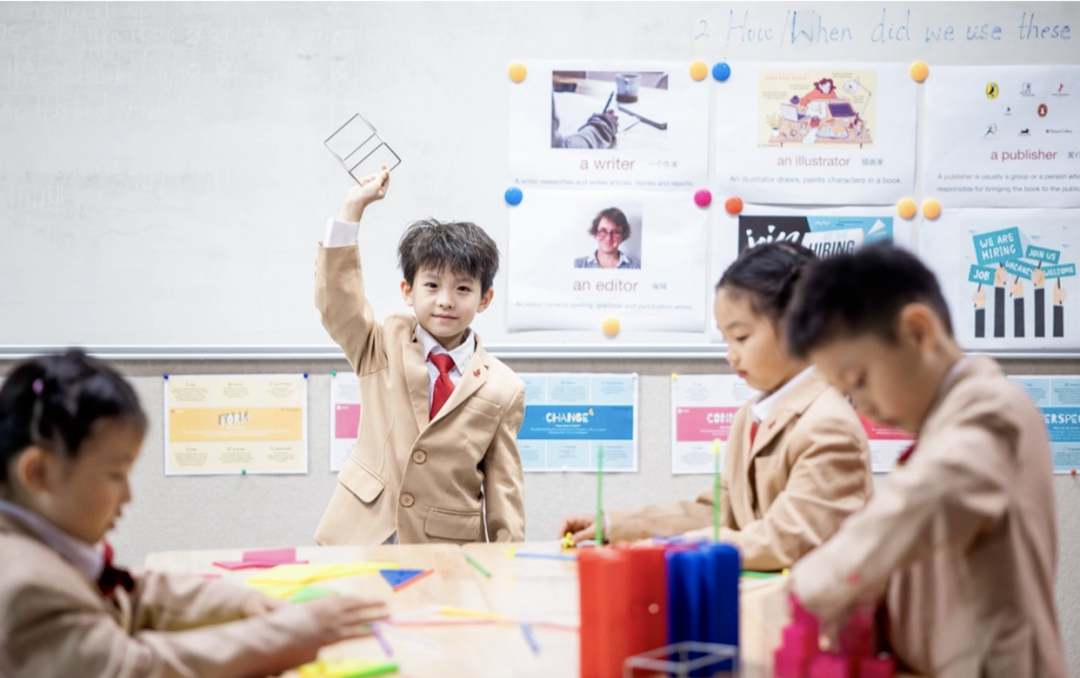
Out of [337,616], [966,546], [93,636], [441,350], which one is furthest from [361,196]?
[966,546]

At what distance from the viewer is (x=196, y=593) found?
1.22 m

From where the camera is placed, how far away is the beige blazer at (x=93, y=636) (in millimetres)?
961

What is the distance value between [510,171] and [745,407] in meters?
1.27

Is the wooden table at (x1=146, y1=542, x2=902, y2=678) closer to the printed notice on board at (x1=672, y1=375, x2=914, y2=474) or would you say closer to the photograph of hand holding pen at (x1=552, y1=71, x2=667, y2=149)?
the printed notice on board at (x1=672, y1=375, x2=914, y2=474)

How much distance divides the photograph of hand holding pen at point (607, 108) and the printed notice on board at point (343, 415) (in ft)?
2.84

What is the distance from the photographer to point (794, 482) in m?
1.50

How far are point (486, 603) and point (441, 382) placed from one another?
90 cm

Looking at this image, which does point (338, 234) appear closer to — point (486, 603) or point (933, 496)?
point (486, 603)

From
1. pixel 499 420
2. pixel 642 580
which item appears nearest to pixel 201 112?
pixel 499 420

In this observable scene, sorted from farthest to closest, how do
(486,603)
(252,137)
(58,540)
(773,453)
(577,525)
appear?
(252,137)
(577,525)
(773,453)
(486,603)
(58,540)

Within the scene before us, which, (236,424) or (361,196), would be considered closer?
(361,196)

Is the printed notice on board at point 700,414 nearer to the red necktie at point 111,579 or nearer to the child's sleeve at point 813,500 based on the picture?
the child's sleeve at point 813,500

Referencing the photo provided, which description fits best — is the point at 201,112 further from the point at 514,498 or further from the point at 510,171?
the point at 514,498

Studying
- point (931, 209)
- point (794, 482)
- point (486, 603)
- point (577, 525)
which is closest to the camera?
point (486, 603)
